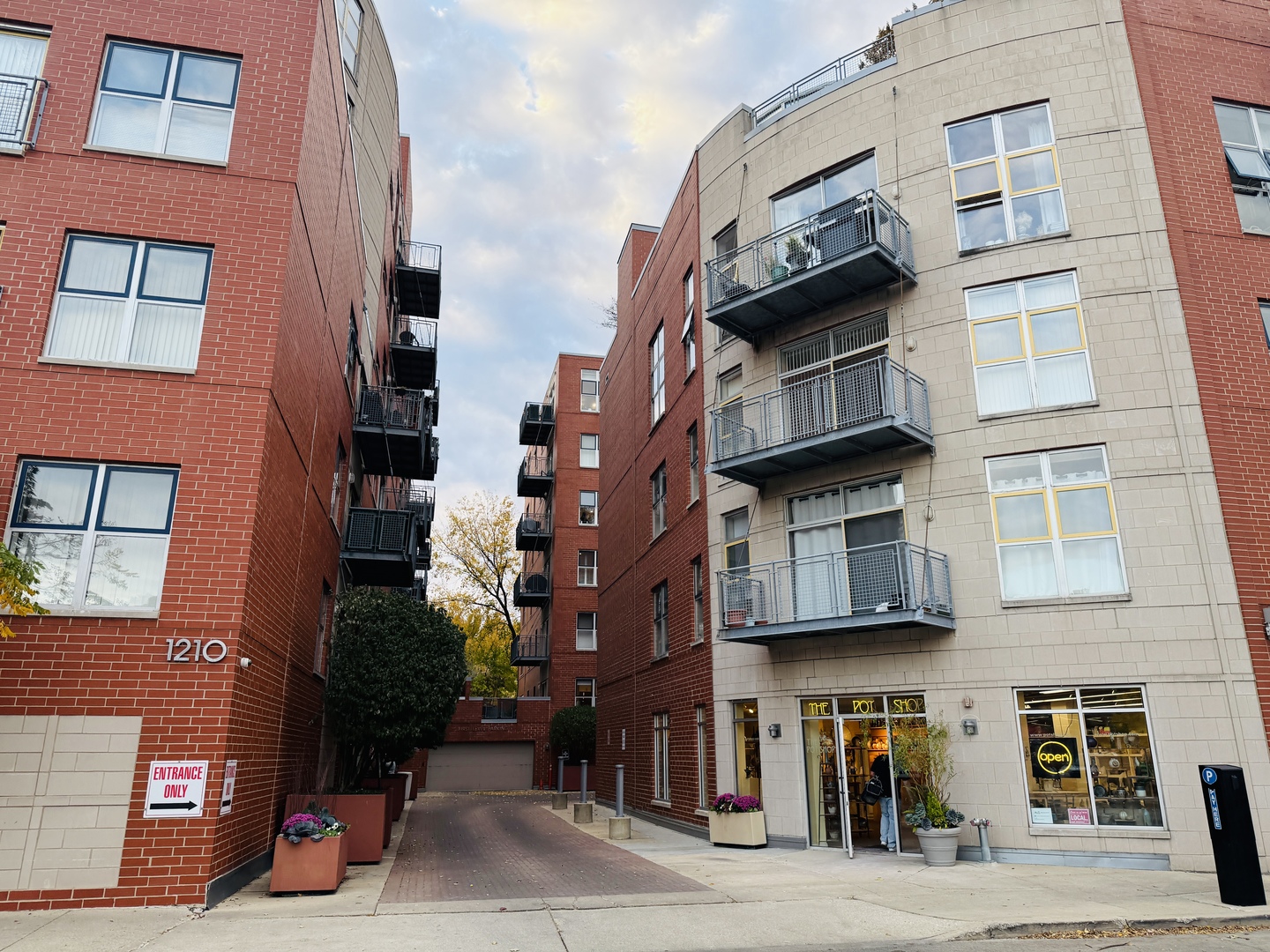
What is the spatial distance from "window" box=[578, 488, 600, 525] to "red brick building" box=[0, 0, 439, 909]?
1034 inches

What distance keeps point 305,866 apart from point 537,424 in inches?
1379

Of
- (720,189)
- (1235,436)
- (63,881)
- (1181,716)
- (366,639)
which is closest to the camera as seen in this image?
(63,881)

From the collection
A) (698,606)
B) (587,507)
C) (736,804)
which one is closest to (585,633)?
(587,507)

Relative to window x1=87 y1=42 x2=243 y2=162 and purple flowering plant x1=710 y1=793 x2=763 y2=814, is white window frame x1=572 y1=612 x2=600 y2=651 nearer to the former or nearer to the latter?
purple flowering plant x1=710 y1=793 x2=763 y2=814

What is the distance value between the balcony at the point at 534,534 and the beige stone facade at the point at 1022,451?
24.4 meters

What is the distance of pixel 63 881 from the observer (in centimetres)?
926

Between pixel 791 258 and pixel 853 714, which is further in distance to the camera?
pixel 791 258

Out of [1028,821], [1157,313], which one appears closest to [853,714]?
[1028,821]

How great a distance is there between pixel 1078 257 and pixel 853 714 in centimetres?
863

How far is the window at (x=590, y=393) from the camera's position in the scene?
42625mm

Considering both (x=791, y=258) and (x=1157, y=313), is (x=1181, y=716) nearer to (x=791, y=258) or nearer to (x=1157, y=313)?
(x=1157, y=313)

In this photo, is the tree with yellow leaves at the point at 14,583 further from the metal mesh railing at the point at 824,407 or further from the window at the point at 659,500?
the window at the point at 659,500

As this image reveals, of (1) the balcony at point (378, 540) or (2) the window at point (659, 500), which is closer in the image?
(1) the balcony at point (378, 540)

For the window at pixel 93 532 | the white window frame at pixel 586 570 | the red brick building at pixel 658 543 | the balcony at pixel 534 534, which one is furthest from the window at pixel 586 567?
the window at pixel 93 532
